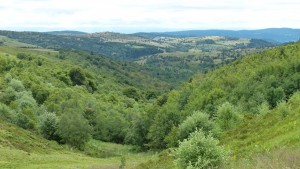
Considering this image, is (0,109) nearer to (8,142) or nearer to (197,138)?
(8,142)

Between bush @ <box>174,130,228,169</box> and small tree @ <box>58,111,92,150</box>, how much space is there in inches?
2309

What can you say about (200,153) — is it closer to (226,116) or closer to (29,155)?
(226,116)

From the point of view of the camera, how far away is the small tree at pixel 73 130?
243 feet

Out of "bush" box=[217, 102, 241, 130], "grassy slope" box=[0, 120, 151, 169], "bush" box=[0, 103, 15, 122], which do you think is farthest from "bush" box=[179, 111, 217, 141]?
"bush" box=[0, 103, 15, 122]

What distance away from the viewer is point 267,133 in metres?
26.3

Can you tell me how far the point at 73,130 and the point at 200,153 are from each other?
59875mm

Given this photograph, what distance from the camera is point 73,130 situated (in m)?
74.1

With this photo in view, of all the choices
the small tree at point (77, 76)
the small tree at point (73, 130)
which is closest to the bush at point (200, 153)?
the small tree at point (73, 130)

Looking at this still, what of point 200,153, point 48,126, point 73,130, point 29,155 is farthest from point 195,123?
point 48,126

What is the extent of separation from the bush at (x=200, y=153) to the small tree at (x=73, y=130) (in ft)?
192

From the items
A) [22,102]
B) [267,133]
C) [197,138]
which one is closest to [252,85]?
[22,102]

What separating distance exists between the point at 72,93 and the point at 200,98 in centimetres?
5939

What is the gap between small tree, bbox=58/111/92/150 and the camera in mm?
74000

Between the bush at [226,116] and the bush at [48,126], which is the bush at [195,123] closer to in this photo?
the bush at [226,116]
